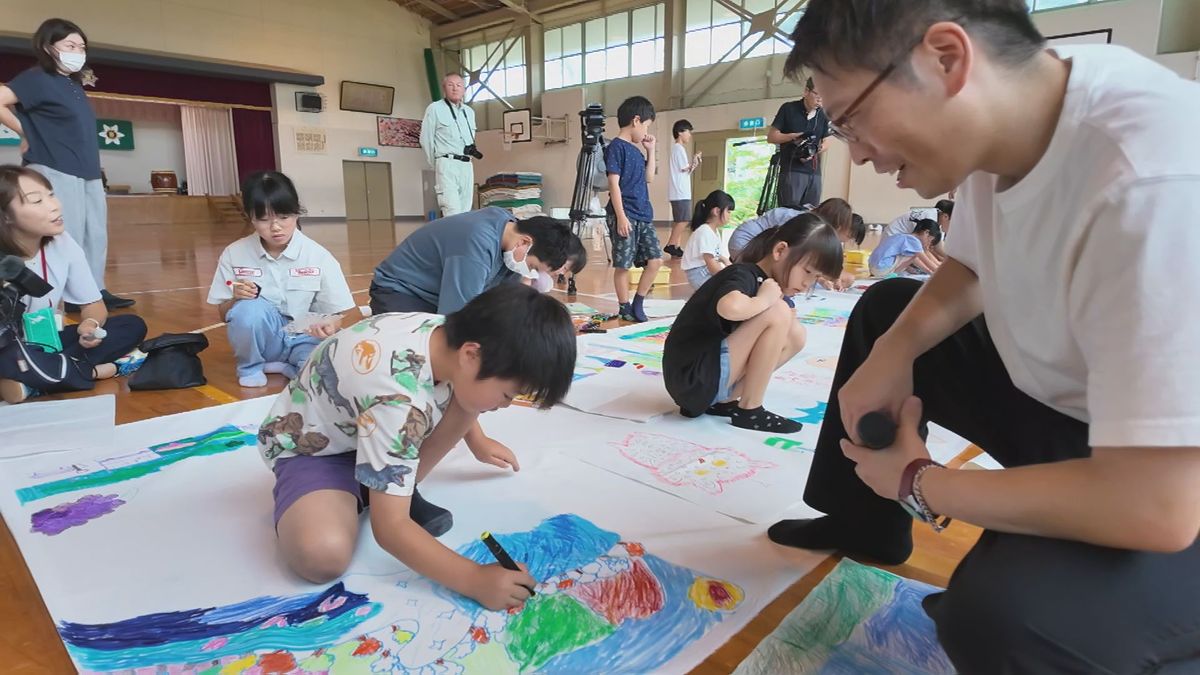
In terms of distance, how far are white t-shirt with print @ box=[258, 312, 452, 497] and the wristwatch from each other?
63 centimetres

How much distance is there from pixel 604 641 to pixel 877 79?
733 millimetres

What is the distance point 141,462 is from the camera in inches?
58.2

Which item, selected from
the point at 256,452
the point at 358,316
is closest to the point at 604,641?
the point at 256,452

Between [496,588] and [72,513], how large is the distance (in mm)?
860

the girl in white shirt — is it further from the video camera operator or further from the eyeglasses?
the video camera operator

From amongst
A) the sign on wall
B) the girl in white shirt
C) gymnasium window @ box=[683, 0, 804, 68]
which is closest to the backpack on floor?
the girl in white shirt

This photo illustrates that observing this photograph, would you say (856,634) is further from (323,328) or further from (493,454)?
(323,328)

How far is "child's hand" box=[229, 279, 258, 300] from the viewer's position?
7.29ft

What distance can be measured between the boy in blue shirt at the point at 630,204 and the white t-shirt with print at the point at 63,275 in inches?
84.3

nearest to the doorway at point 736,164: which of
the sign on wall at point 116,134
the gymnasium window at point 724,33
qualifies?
the gymnasium window at point 724,33

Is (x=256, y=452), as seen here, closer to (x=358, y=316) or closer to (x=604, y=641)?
(x=604, y=641)

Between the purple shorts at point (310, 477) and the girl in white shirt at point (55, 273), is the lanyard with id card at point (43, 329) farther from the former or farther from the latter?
the purple shorts at point (310, 477)

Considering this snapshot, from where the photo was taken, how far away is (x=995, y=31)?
0.58 metres

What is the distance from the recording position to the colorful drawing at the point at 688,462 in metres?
1.41
